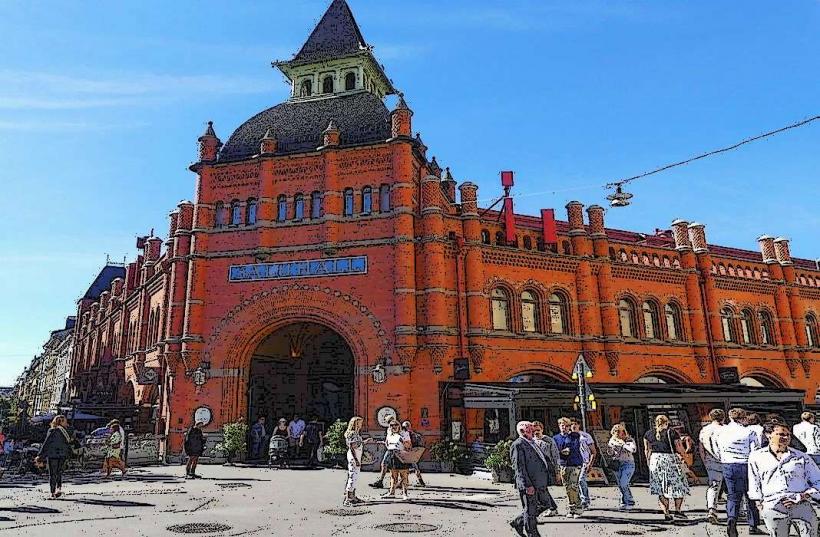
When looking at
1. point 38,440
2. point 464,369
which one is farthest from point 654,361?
point 38,440

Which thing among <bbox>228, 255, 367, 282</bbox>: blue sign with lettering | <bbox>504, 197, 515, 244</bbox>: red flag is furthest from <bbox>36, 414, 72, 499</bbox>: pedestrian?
<bbox>504, 197, 515, 244</bbox>: red flag

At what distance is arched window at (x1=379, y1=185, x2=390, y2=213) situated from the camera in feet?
77.0

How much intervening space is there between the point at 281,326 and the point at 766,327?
23293mm

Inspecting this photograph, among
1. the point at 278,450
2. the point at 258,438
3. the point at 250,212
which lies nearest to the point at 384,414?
the point at 278,450

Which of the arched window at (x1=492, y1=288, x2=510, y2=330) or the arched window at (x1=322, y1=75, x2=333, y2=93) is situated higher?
the arched window at (x1=322, y1=75, x2=333, y2=93)

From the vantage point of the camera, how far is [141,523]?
32.3ft

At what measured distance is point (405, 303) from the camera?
21734mm

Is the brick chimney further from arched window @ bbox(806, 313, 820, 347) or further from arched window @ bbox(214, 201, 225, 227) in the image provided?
arched window @ bbox(214, 201, 225, 227)

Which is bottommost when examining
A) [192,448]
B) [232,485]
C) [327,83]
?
[232,485]

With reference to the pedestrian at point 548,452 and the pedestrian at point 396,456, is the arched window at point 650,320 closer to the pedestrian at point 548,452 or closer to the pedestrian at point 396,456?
the pedestrian at point 548,452

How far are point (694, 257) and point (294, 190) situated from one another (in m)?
18.6

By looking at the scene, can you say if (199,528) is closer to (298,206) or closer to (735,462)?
Answer: (735,462)

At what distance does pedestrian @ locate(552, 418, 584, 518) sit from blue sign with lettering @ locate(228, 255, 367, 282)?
12469mm

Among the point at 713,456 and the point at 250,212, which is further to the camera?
the point at 250,212
